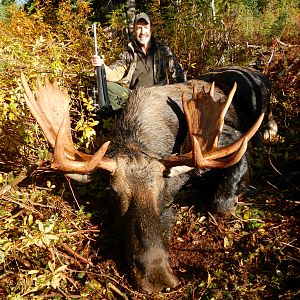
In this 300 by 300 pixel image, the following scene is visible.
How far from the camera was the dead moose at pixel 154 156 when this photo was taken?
3.55 meters

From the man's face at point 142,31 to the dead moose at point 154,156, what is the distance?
1.77m

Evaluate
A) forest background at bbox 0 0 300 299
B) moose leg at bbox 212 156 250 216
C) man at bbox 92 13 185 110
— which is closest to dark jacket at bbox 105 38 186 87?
man at bbox 92 13 185 110

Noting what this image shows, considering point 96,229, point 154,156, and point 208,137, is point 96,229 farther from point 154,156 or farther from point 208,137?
point 208,137

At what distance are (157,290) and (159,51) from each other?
5049mm

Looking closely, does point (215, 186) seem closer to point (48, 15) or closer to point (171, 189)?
point (171, 189)

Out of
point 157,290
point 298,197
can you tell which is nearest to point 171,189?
point 157,290

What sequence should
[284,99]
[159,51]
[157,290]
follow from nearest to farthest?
[157,290] → [159,51] → [284,99]

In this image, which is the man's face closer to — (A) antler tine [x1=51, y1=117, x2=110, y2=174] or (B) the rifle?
(B) the rifle

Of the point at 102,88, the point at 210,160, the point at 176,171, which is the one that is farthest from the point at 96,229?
the point at 102,88

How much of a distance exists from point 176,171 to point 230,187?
0.94 metres

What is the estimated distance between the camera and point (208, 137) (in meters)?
4.12

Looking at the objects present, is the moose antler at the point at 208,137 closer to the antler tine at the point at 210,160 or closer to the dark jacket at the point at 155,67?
the antler tine at the point at 210,160

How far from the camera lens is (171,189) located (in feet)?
14.2

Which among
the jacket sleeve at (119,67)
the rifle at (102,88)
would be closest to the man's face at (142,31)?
the jacket sleeve at (119,67)
